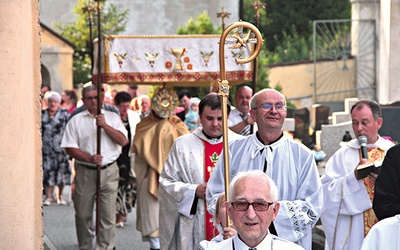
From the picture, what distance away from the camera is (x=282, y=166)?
838 cm

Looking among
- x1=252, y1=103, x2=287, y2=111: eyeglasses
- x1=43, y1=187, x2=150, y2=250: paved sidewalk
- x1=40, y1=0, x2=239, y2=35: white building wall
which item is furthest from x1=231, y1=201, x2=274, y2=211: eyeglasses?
x1=40, y1=0, x2=239, y2=35: white building wall

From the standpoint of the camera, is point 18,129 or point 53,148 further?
point 53,148

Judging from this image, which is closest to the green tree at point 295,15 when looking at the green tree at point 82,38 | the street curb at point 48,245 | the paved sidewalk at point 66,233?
the green tree at point 82,38

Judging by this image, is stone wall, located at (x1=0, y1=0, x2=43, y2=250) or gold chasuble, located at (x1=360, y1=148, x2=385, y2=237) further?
gold chasuble, located at (x1=360, y1=148, x2=385, y2=237)

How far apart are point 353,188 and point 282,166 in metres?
2.00

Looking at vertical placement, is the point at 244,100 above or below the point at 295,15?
below

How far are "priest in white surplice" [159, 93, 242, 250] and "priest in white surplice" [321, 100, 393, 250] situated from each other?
96cm

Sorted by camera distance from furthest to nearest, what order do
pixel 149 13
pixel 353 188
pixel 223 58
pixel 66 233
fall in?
pixel 149 13, pixel 66 233, pixel 353 188, pixel 223 58

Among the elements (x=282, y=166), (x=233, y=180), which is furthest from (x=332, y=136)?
(x=233, y=180)

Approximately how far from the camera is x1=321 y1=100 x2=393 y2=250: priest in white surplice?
1003cm

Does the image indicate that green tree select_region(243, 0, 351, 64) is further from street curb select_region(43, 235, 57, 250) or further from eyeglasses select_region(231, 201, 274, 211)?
eyeglasses select_region(231, 201, 274, 211)

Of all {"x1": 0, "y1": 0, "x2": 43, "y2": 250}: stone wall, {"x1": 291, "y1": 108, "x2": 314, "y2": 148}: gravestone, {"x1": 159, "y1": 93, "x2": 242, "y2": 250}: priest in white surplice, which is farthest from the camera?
{"x1": 291, "y1": 108, "x2": 314, "y2": 148}: gravestone

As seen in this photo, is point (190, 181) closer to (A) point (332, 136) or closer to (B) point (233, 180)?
(B) point (233, 180)

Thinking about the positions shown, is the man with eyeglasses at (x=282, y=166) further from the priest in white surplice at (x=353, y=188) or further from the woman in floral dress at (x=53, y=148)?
the woman in floral dress at (x=53, y=148)
